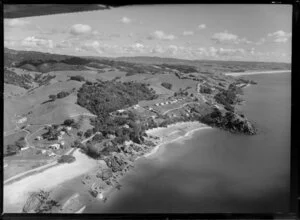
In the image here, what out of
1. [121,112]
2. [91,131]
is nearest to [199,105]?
[121,112]

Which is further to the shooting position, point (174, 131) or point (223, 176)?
point (174, 131)

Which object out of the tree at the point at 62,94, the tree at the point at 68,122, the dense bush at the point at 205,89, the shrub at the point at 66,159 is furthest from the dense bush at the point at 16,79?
the dense bush at the point at 205,89

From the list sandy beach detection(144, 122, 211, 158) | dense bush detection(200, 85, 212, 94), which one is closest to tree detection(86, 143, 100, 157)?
sandy beach detection(144, 122, 211, 158)

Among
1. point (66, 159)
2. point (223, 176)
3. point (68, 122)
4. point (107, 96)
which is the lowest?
point (223, 176)

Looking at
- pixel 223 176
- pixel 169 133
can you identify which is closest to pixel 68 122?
pixel 169 133

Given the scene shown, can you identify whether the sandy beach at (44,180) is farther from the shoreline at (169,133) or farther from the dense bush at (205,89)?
the dense bush at (205,89)

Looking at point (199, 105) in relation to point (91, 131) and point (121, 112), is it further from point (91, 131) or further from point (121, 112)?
point (91, 131)

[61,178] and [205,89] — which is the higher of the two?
[205,89]

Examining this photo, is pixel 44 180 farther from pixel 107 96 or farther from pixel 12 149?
pixel 107 96
